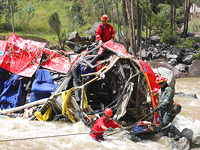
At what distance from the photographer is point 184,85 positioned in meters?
13.1

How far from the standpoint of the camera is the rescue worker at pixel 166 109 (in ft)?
17.8

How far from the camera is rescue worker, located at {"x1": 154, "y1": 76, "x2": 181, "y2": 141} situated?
214 inches

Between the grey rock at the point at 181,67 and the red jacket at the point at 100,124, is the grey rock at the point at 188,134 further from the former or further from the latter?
the grey rock at the point at 181,67

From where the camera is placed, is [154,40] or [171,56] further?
[154,40]

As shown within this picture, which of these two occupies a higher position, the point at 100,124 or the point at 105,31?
the point at 105,31

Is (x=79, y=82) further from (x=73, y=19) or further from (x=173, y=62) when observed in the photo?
(x=73, y=19)

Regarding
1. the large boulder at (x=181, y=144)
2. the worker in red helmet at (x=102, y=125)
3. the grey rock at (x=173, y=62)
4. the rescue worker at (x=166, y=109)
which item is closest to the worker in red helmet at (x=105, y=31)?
the rescue worker at (x=166, y=109)

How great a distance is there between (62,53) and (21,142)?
14.9ft

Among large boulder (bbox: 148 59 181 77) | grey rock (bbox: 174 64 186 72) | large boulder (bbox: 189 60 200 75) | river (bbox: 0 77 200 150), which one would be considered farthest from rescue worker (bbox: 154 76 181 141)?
grey rock (bbox: 174 64 186 72)

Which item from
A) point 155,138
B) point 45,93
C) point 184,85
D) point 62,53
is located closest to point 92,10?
point 184,85

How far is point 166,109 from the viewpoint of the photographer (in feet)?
18.4

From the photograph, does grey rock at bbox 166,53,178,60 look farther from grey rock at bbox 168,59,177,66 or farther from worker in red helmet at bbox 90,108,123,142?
worker in red helmet at bbox 90,108,123,142

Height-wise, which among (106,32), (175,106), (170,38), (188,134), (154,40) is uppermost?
(106,32)

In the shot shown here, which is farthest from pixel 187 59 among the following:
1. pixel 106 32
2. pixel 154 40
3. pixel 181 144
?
pixel 181 144
